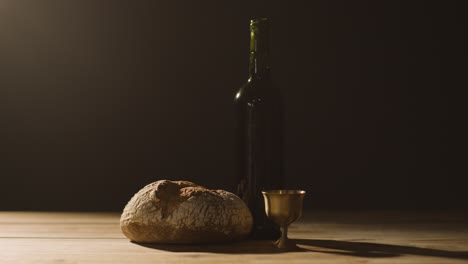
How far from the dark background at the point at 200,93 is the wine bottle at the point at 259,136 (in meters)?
1.03

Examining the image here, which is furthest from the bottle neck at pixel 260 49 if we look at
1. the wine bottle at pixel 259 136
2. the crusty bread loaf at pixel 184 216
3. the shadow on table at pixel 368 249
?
the shadow on table at pixel 368 249

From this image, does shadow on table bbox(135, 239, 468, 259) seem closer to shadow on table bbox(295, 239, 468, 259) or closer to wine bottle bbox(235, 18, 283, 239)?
shadow on table bbox(295, 239, 468, 259)

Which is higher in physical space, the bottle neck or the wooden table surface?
the bottle neck

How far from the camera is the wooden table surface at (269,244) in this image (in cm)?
134

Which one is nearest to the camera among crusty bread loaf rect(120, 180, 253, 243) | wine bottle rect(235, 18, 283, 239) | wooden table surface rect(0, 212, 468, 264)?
wooden table surface rect(0, 212, 468, 264)

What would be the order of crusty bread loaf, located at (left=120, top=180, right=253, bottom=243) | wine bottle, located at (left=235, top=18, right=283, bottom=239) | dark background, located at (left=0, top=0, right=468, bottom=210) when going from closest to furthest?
crusty bread loaf, located at (left=120, top=180, right=253, bottom=243) < wine bottle, located at (left=235, top=18, right=283, bottom=239) < dark background, located at (left=0, top=0, right=468, bottom=210)

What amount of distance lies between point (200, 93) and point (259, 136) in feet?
3.59

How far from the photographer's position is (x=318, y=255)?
1389 mm

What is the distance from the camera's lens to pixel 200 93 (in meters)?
2.71

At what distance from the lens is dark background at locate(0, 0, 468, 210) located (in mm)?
2713

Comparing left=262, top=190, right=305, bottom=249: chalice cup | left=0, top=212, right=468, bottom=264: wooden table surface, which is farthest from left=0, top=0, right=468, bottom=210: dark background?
left=262, top=190, right=305, bottom=249: chalice cup

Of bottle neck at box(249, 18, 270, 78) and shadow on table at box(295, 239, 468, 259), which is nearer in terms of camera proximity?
shadow on table at box(295, 239, 468, 259)

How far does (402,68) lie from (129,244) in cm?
162

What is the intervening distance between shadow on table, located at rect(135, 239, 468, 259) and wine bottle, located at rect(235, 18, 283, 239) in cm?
10
